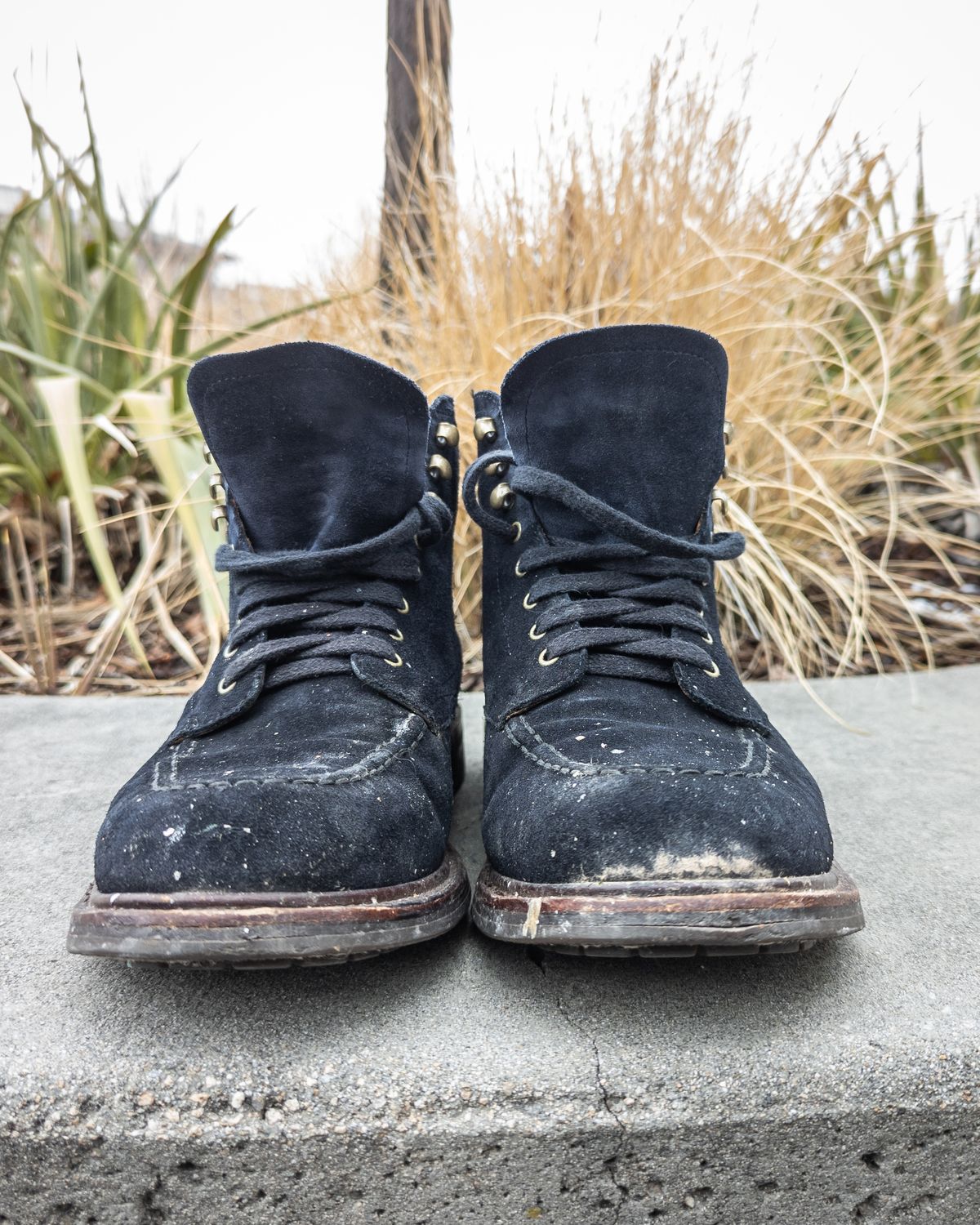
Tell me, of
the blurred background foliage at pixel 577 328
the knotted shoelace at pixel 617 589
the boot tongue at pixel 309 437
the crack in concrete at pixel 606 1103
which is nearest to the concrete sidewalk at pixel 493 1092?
the crack in concrete at pixel 606 1103

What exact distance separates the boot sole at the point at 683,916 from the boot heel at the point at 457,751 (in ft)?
1.35

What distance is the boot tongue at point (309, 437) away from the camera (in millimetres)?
950

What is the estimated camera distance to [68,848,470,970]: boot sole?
67 cm

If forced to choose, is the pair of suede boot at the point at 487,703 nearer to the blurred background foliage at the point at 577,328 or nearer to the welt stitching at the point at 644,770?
→ the welt stitching at the point at 644,770

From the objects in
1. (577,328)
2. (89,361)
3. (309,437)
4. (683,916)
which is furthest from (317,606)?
(89,361)

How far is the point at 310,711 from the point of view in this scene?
0.89 meters

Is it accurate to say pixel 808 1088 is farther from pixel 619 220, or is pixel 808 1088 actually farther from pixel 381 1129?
pixel 619 220

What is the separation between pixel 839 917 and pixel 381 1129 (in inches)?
16.2

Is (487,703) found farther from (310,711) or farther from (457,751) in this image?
(310,711)

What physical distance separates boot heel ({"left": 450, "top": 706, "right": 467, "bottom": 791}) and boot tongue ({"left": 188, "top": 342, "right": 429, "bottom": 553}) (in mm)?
295

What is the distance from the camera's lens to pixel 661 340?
975 mm

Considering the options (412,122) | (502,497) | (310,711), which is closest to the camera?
(310,711)

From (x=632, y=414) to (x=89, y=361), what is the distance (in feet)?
6.53

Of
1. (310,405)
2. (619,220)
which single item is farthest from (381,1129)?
(619,220)
